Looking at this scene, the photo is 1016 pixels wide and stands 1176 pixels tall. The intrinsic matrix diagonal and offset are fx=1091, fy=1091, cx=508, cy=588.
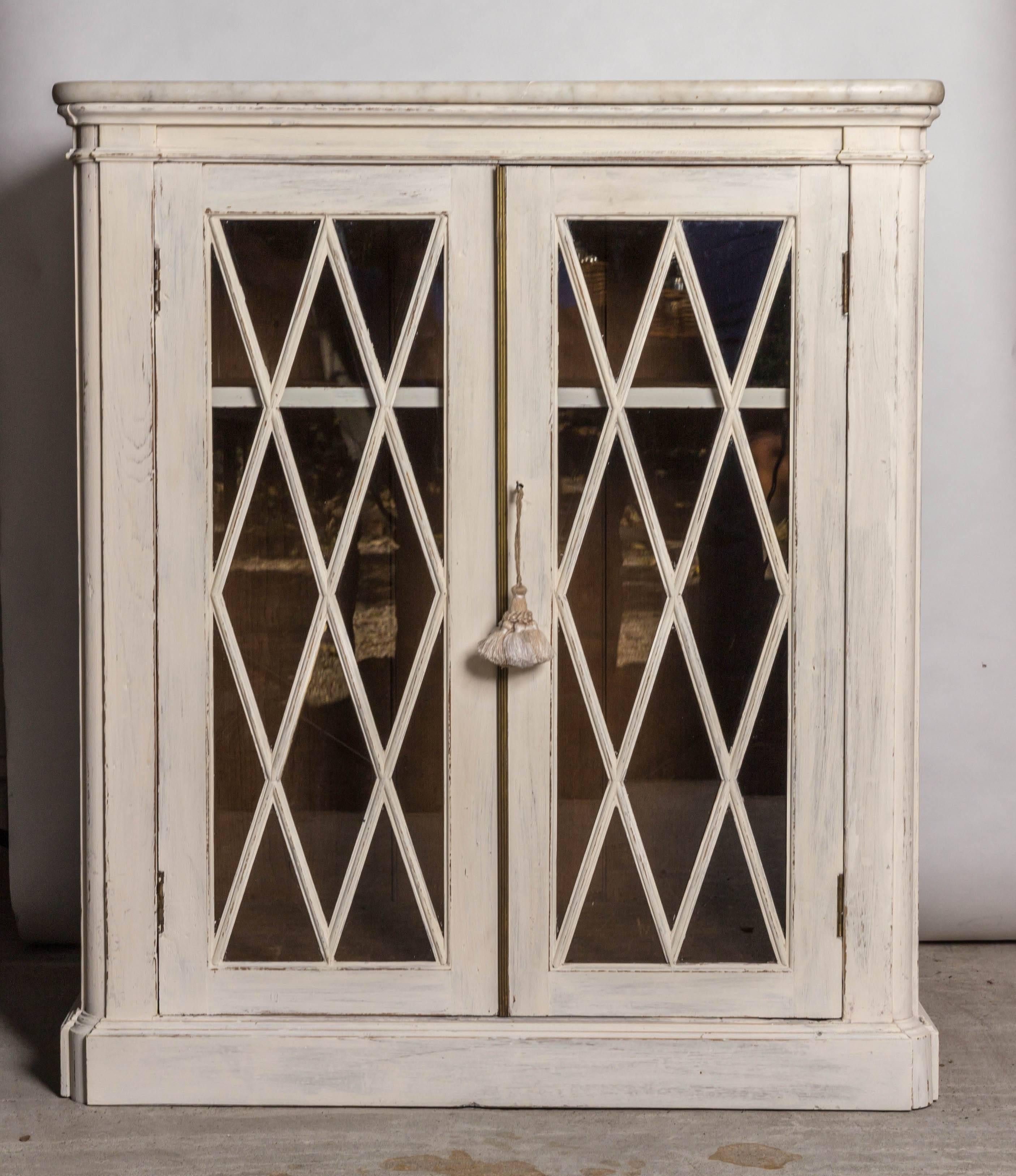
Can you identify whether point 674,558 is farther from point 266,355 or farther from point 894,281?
point 266,355

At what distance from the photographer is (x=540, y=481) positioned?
1.61 m

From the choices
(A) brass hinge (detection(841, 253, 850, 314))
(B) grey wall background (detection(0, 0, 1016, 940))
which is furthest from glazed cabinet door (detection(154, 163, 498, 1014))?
(B) grey wall background (detection(0, 0, 1016, 940))

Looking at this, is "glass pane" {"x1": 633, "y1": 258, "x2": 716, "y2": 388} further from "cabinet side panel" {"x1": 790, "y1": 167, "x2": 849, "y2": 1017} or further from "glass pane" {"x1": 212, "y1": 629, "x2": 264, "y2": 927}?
"glass pane" {"x1": 212, "y1": 629, "x2": 264, "y2": 927}

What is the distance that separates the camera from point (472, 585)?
1.62 meters

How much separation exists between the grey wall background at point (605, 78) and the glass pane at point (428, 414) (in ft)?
2.64

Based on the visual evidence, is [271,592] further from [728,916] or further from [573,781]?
[728,916]

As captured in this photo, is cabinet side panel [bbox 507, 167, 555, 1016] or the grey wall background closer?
cabinet side panel [bbox 507, 167, 555, 1016]

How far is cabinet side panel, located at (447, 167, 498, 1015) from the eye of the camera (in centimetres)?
159

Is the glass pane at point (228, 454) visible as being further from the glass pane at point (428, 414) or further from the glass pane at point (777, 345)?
the glass pane at point (777, 345)

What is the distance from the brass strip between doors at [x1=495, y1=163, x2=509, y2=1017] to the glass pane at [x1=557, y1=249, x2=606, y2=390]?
0.26 feet

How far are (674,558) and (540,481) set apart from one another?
23cm

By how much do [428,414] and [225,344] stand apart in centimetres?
32

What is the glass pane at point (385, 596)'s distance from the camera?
1.63m

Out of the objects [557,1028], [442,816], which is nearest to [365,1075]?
[557,1028]
